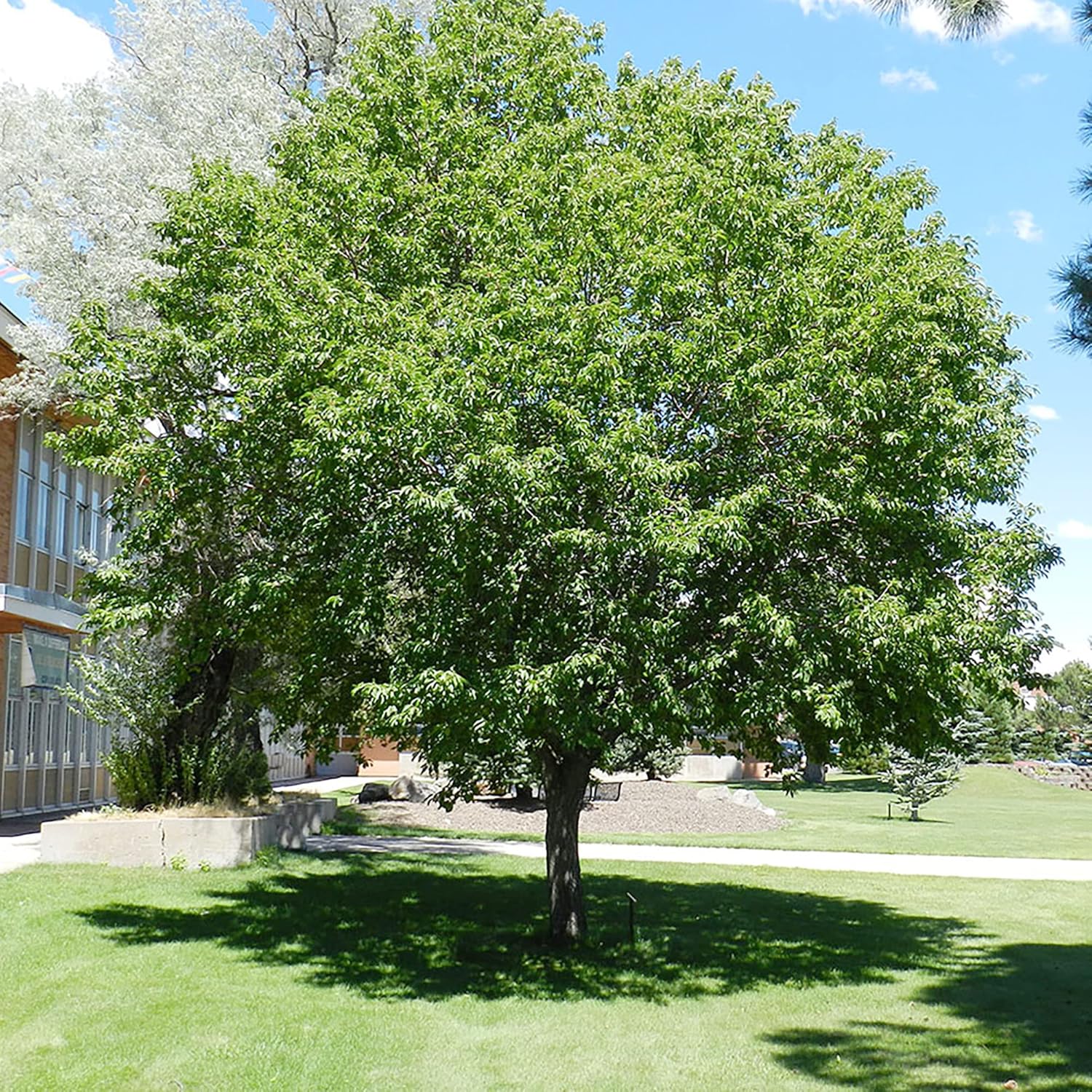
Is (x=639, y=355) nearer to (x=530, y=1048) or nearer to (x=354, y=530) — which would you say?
(x=354, y=530)

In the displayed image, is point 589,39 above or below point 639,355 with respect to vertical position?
above

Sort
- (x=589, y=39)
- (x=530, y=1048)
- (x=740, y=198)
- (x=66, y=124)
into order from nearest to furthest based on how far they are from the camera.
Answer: (x=530, y=1048), (x=740, y=198), (x=589, y=39), (x=66, y=124)

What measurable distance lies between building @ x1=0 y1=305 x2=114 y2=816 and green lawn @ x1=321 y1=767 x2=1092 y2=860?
6684mm

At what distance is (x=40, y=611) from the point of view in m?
19.6

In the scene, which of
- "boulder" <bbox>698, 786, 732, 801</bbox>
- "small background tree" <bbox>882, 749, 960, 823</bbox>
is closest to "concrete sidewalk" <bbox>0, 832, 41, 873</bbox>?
"boulder" <bbox>698, 786, 732, 801</bbox>

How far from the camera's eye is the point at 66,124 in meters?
21.9

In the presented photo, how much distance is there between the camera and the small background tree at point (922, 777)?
2945 centimetres

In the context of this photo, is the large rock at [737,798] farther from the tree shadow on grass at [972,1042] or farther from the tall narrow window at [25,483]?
the tree shadow on grass at [972,1042]

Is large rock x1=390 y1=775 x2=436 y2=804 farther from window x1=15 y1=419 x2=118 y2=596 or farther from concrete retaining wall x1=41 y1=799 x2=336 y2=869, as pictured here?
concrete retaining wall x1=41 y1=799 x2=336 y2=869

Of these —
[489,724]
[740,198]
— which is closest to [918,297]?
[740,198]

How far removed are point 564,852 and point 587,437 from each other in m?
4.73

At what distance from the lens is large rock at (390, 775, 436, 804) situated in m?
30.9

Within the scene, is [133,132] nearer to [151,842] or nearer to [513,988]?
[151,842]

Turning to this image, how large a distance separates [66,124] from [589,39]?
11.6 meters
